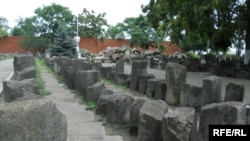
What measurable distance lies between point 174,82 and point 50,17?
55880 mm

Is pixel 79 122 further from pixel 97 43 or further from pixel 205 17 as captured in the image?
pixel 97 43

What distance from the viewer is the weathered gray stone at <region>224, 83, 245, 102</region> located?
7.75 m

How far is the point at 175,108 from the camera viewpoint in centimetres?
827

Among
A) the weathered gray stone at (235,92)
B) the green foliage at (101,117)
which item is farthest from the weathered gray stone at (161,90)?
the green foliage at (101,117)

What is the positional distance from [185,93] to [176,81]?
54cm

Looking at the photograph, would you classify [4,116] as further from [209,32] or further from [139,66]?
[209,32]

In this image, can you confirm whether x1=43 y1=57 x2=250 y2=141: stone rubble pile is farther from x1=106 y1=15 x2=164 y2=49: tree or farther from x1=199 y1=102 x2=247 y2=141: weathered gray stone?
x1=106 y1=15 x2=164 y2=49: tree

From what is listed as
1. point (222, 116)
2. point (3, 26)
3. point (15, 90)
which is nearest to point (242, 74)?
point (15, 90)

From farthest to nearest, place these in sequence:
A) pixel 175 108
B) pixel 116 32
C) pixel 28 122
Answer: pixel 116 32, pixel 175 108, pixel 28 122

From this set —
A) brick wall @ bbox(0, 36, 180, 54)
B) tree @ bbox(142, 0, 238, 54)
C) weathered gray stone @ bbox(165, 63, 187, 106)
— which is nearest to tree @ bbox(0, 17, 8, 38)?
brick wall @ bbox(0, 36, 180, 54)

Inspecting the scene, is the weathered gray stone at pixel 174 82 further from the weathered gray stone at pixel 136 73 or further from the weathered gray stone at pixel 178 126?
the weathered gray stone at pixel 178 126

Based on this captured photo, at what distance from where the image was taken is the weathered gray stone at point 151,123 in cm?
543

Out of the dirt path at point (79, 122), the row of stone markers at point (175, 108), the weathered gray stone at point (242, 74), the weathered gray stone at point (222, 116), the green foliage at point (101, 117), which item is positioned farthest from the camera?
the weathered gray stone at point (242, 74)

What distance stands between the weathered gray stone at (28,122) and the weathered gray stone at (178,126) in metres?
1.64
